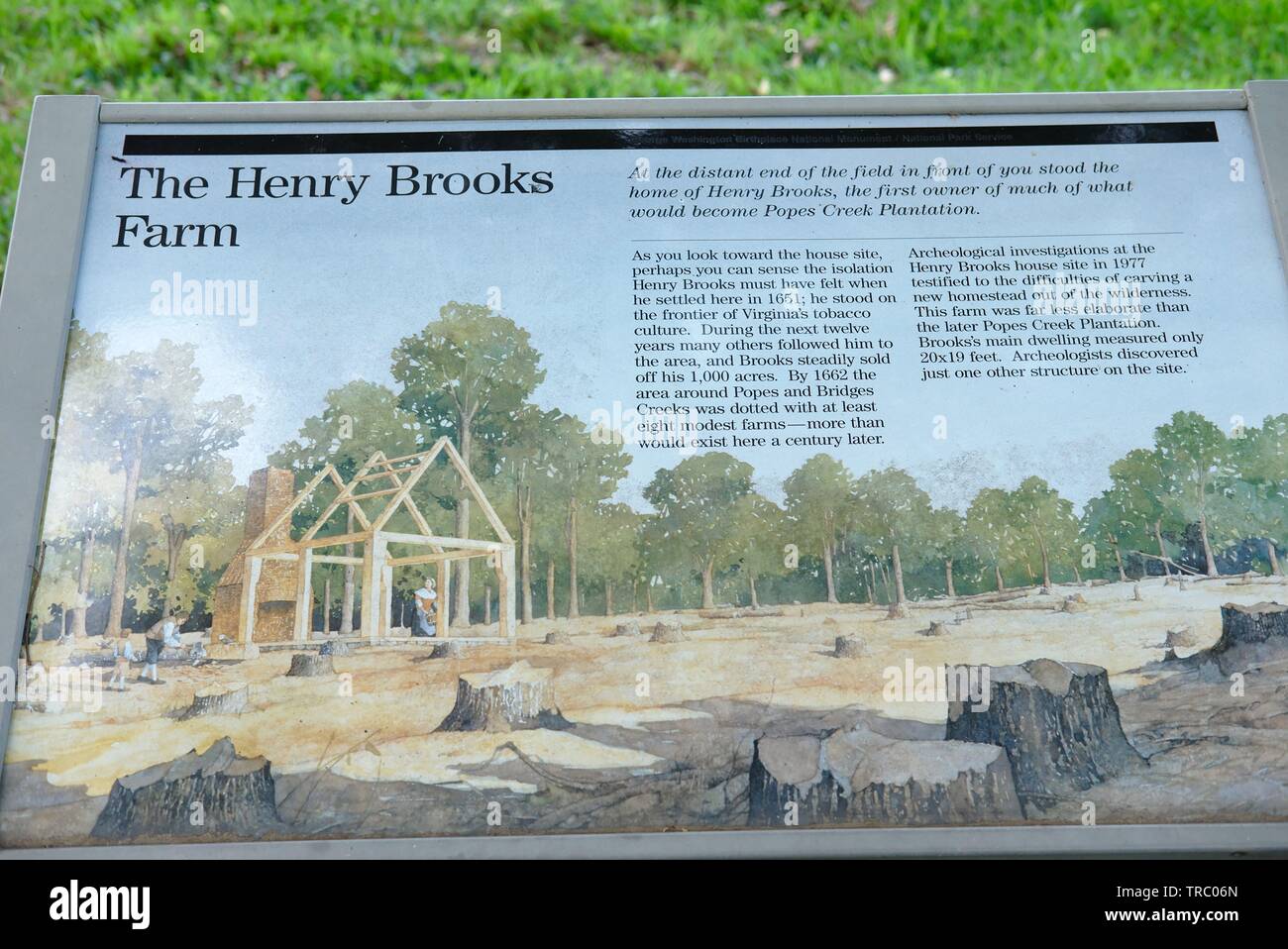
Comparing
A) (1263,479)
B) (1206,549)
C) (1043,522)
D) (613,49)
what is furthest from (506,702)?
(613,49)

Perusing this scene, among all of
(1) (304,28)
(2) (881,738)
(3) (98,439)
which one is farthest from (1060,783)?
(1) (304,28)

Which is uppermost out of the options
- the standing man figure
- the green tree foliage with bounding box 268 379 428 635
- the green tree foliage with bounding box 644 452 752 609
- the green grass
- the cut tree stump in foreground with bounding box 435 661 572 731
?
the green grass

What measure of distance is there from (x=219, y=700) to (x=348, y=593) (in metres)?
0.48

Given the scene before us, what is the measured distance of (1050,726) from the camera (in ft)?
9.72

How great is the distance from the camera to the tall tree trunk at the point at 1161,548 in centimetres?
324

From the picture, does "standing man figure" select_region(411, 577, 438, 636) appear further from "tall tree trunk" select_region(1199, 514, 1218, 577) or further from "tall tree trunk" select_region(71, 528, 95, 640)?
"tall tree trunk" select_region(1199, 514, 1218, 577)

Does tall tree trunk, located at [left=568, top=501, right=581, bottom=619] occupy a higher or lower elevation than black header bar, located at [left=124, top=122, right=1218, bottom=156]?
lower

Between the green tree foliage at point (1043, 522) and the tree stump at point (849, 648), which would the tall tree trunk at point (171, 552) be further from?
the green tree foliage at point (1043, 522)

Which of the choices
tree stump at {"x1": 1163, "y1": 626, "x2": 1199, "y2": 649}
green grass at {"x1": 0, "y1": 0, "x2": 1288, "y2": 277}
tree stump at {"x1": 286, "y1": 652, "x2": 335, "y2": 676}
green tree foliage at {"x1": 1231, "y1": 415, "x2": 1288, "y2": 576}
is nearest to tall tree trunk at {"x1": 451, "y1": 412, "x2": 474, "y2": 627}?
tree stump at {"x1": 286, "y1": 652, "x2": 335, "y2": 676}

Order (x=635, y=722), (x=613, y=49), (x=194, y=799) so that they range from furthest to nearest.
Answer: (x=613, y=49) < (x=635, y=722) < (x=194, y=799)

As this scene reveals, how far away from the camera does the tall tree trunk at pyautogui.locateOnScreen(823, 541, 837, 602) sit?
3.22 meters

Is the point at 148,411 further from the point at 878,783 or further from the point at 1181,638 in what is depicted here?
the point at 1181,638

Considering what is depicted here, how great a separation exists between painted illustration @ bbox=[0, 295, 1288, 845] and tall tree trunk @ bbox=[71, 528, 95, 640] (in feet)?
0.04

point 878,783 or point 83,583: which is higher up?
point 83,583
